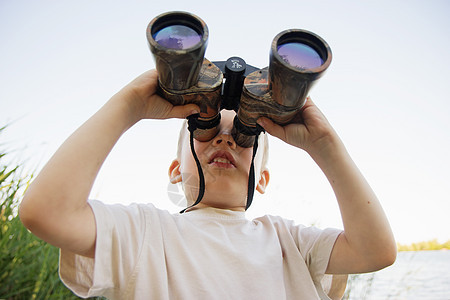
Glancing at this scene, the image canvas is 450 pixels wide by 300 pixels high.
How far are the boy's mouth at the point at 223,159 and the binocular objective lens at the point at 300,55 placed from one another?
50cm

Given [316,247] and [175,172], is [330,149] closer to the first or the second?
[316,247]

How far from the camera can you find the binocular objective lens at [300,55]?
89 cm

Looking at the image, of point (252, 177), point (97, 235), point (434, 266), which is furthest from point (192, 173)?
point (434, 266)

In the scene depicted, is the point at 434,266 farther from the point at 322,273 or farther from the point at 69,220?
the point at 69,220

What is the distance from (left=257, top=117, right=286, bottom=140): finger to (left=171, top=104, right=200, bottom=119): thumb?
0.65ft

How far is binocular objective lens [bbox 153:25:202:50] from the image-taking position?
88 centimetres

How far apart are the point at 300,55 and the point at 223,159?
1.74ft

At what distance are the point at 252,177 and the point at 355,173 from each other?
1.15ft

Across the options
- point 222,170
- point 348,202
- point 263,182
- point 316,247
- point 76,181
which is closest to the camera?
point 76,181

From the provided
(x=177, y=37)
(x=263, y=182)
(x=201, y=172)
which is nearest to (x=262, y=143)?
(x=263, y=182)

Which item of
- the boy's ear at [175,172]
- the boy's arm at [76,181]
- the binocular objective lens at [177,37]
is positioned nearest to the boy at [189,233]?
the boy's arm at [76,181]

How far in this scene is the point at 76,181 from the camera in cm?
84

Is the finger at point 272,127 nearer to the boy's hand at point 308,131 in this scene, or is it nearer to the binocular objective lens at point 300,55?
the boy's hand at point 308,131

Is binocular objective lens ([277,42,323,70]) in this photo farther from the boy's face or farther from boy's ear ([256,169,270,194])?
boy's ear ([256,169,270,194])
